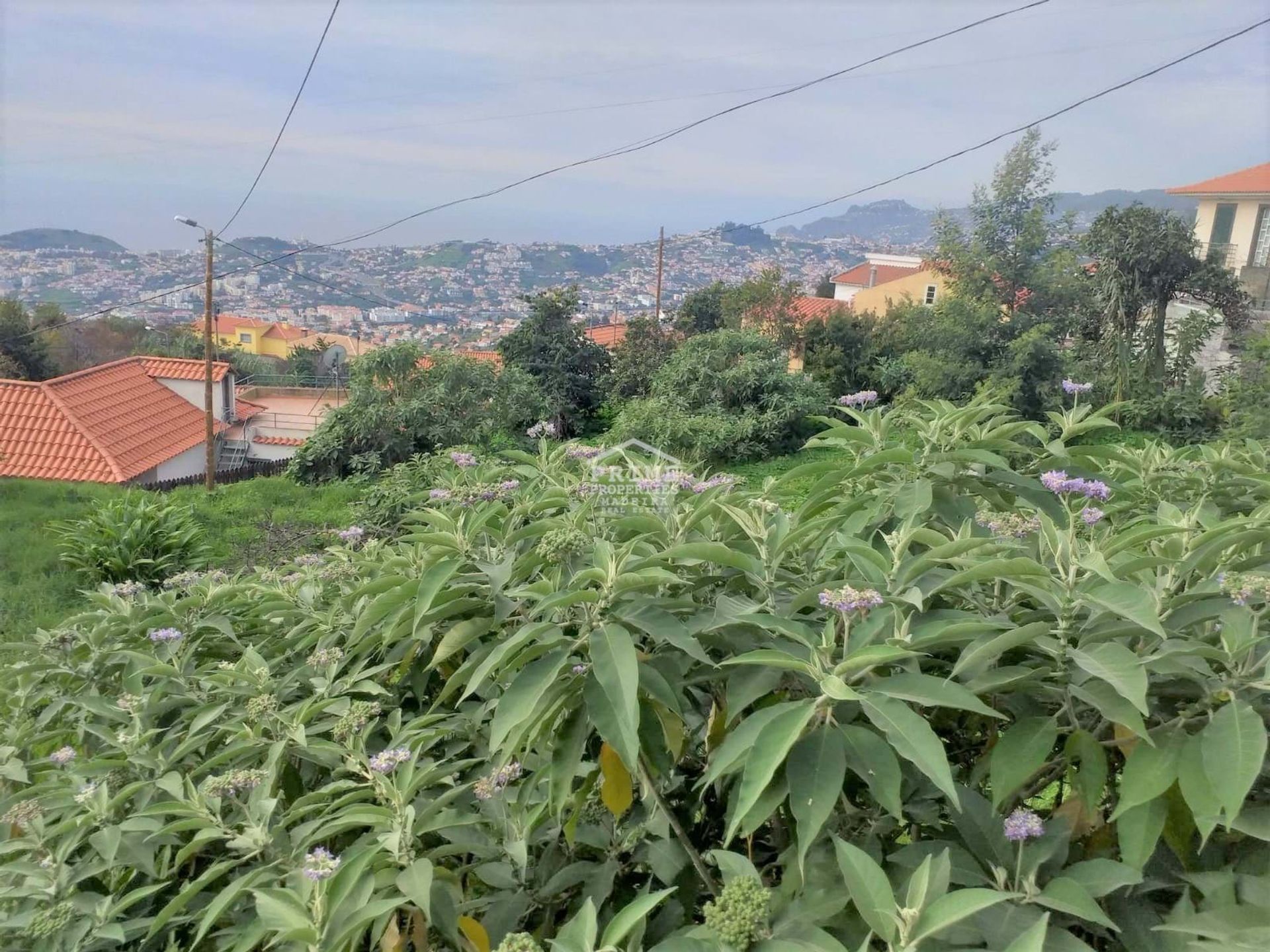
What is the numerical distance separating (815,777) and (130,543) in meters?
4.39

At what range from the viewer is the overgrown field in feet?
1.63

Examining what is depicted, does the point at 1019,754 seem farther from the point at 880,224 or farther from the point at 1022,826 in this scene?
the point at 880,224

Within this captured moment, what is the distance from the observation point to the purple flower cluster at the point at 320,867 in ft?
1.82

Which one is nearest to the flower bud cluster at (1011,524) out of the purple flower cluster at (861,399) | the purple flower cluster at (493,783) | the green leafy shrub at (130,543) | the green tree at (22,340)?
the purple flower cluster at (861,399)

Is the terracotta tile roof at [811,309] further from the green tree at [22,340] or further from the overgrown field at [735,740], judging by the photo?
the overgrown field at [735,740]

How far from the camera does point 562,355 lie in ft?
30.6

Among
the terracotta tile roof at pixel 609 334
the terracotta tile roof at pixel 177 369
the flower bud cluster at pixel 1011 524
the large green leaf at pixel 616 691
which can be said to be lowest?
the terracotta tile roof at pixel 177 369

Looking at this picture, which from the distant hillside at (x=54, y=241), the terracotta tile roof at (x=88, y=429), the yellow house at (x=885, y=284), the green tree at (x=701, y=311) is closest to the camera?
the distant hillside at (x=54, y=241)

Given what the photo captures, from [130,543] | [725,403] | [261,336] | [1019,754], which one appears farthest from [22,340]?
[1019,754]

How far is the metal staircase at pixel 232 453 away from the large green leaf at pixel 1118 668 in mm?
9067

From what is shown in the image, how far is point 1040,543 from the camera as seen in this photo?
0.64 metres

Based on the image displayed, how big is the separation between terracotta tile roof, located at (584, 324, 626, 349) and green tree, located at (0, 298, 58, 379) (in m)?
6.03

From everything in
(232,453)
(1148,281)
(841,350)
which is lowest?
(232,453)

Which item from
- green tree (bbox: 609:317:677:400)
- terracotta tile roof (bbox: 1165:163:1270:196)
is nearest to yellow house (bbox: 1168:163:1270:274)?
terracotta tile roof (bbox: 1165:163:1270:196)
